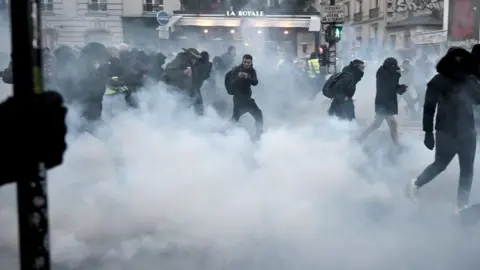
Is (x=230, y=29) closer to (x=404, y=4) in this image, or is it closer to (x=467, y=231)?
(x=467, y=231)

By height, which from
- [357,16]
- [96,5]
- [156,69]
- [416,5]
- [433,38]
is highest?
[416,5]

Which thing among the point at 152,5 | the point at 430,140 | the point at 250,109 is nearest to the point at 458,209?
the point at 430,140

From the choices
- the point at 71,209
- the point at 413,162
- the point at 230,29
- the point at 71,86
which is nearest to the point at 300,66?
the point at 230,29

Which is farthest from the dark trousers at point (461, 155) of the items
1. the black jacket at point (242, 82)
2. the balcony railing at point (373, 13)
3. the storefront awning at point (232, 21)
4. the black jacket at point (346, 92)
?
the balcony railing at point (373, 13)

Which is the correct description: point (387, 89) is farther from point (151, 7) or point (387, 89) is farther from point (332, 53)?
point (151, 7)

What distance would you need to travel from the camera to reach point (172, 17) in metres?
19.5

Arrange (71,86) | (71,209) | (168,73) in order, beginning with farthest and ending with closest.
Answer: (168,73) → (71,86) → (71,209)

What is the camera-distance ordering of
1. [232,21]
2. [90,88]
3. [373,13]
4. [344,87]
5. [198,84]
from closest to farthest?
[90,88], [344,87], [198,84], [232,21], [373,13]

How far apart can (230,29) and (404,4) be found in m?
20.4

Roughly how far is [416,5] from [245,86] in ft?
99.6

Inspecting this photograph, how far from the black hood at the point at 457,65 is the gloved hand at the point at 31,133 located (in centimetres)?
420

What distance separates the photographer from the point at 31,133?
1.64m

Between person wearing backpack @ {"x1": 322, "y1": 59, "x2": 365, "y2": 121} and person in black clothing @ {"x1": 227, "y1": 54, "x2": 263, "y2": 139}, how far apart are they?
1.03 metres

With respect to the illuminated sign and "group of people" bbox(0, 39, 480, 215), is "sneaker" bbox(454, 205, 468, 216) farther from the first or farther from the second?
the illuminated sign
